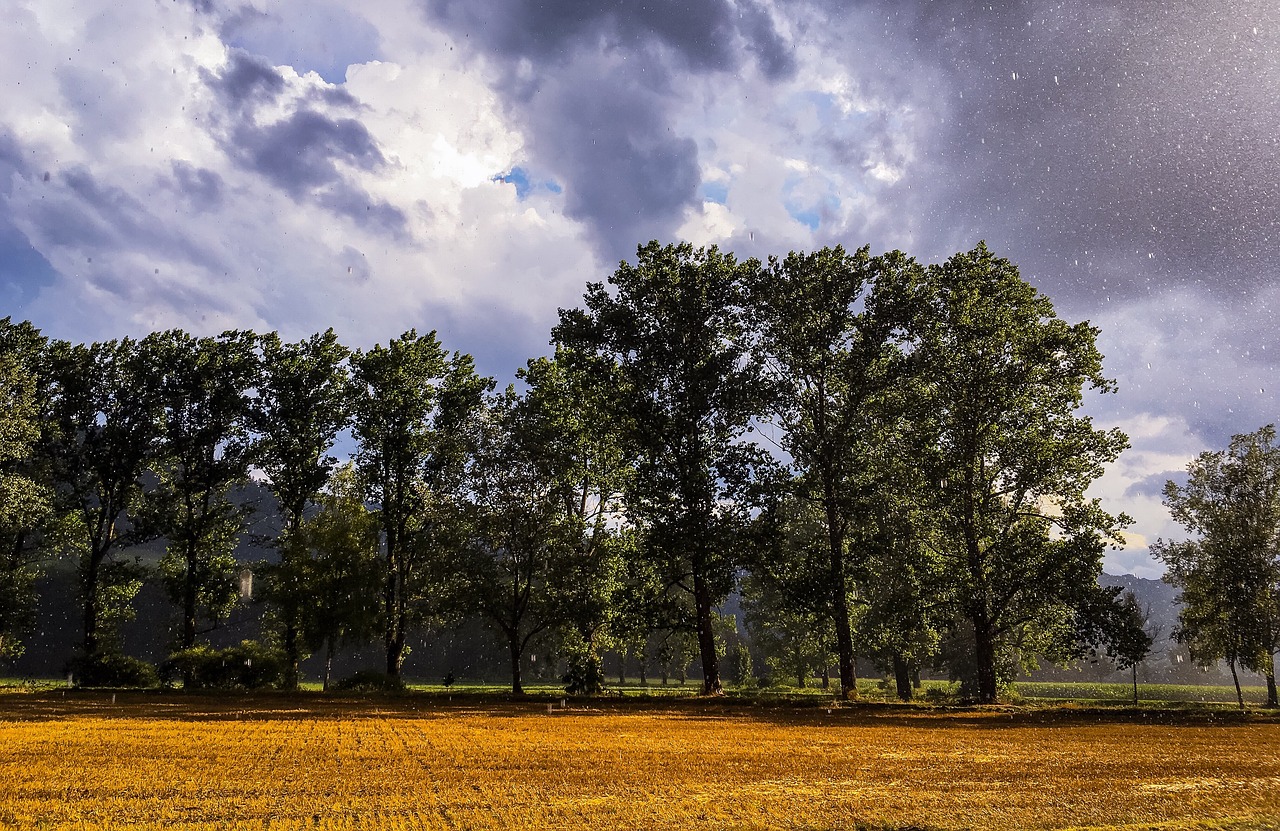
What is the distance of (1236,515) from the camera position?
44625mm

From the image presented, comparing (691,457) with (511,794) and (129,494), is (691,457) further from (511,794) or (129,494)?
(129,494)

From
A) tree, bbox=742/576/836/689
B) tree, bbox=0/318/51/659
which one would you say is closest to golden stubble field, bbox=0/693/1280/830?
tree, bbox=0/318/51/659

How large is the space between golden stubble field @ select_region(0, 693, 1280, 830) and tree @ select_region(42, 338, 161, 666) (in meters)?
25.7

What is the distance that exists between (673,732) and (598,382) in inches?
818

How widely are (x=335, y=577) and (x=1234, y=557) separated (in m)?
54.2

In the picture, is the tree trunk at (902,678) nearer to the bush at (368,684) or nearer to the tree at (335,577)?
the bush at (368,684)

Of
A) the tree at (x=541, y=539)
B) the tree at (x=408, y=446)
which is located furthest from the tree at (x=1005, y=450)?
the tree at (x=408, y=446)

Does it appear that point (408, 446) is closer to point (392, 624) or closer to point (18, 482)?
point (392, 624)

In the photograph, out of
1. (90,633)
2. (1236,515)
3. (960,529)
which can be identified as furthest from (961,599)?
(90,633)

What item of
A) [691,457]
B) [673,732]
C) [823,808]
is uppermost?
[691,457]

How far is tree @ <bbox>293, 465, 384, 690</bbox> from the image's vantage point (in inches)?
1369

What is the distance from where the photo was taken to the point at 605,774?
10375mm

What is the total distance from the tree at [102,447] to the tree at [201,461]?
105 cm

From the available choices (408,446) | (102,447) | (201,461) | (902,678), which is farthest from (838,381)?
(102,447)
